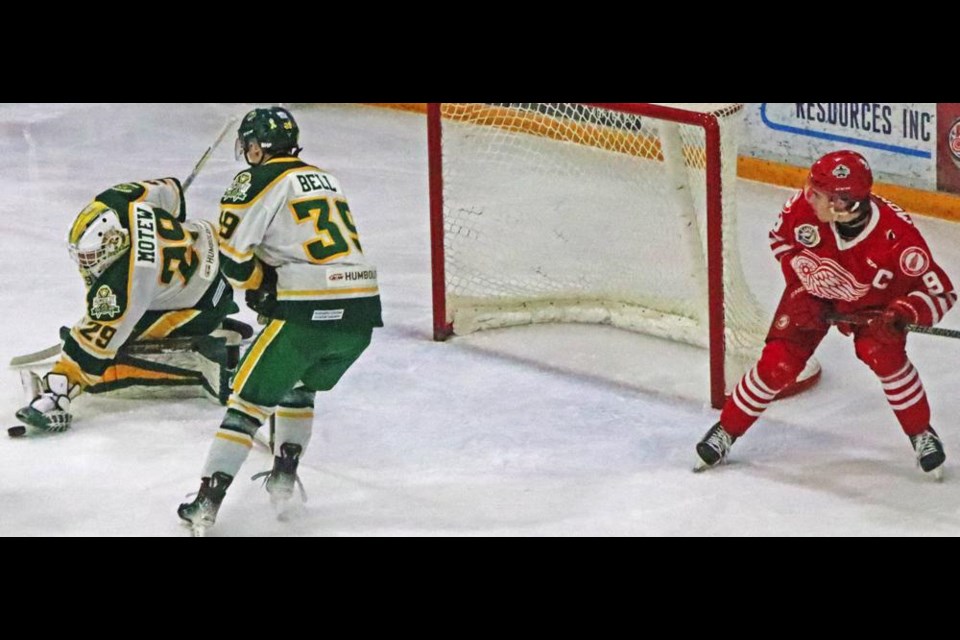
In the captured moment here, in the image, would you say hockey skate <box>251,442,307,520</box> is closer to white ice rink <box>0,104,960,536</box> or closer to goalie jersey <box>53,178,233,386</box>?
white ice rink <box>0,104,960,536</box>

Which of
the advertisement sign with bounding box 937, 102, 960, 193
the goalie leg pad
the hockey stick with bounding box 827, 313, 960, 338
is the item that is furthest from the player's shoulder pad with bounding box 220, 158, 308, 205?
the advertisement sign with bounding box 937, 102, 960, 193

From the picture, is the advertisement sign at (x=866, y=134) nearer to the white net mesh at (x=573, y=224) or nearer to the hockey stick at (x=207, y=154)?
the white net mesh at (x=573, y=224)

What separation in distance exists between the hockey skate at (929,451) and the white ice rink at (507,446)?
45mm

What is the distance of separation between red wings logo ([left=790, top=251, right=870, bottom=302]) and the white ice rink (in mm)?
521

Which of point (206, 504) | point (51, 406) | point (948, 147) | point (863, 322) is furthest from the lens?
point (948, 147)

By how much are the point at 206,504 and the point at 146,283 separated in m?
0.89

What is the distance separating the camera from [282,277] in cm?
447

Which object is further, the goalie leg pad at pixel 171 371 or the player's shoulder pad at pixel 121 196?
the goalie leg pad at pixel 171 371

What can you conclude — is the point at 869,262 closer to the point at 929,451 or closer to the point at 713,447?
the point at 929,451

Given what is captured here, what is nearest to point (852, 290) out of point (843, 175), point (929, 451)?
point (843, 175)

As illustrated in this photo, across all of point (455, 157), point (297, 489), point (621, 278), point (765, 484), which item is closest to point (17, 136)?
point (455, 157)

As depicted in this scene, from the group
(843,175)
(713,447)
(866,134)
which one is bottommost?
(713,447)

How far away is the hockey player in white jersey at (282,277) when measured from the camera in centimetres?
441

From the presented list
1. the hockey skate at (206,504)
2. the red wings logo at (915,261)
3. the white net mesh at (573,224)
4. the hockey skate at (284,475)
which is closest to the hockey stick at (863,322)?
the red wings logo at (915,261)
